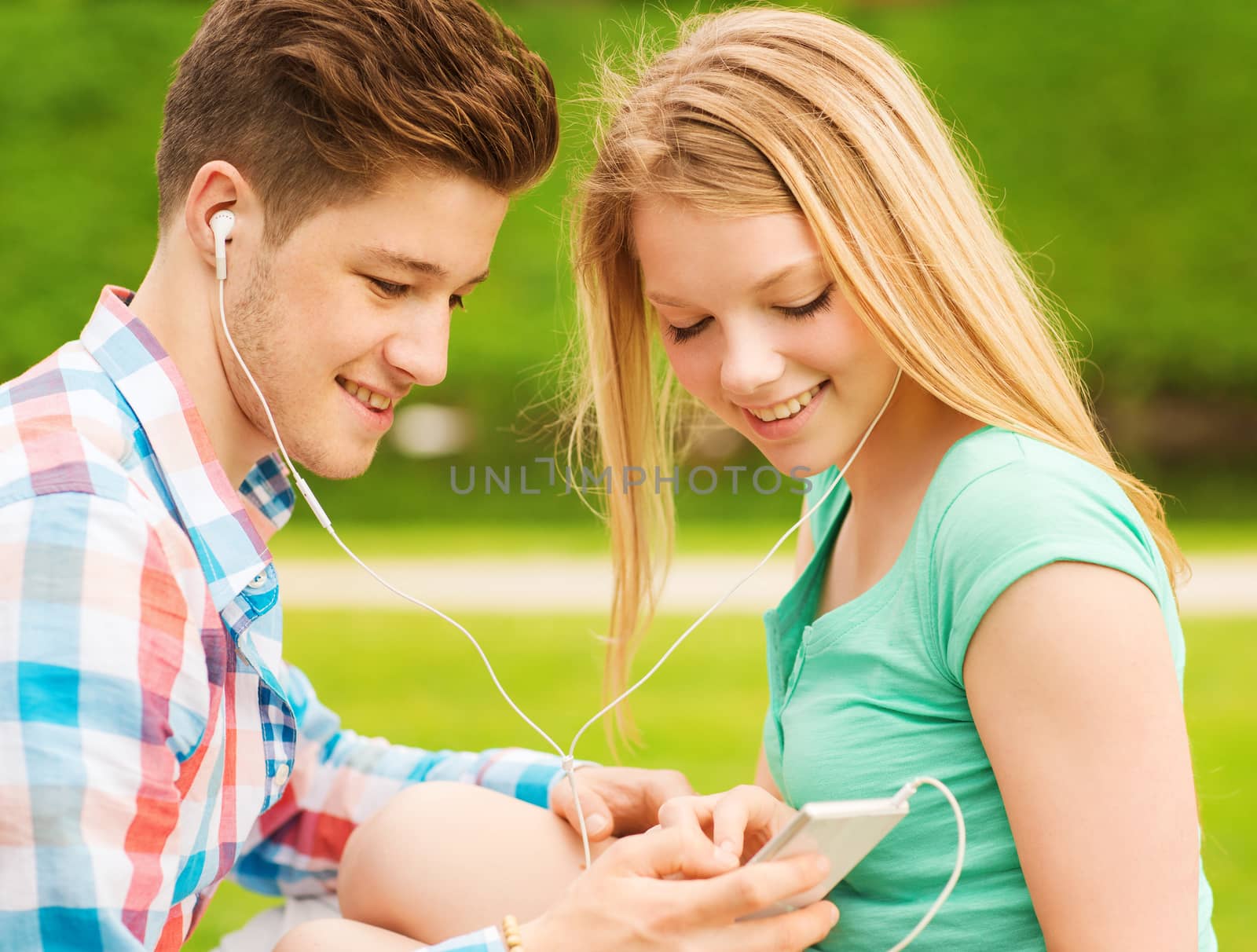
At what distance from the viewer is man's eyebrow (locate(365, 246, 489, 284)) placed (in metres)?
2.01

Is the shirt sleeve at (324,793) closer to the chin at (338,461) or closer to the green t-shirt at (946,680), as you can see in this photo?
the chin at (338,461)

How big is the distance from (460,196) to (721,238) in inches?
17.1

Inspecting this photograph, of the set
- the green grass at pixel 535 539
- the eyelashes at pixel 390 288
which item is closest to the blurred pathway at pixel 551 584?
the green grass at pixel 535 539

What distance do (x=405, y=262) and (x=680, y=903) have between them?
102cm

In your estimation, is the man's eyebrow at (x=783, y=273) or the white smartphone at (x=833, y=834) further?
the man's eyebrow at (x=783, y=273)

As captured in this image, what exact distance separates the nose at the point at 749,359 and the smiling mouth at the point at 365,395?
1.86ft

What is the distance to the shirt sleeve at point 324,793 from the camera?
246 centimetres

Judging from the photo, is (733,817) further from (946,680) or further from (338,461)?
(338,461)

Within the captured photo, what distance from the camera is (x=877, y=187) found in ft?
6.45

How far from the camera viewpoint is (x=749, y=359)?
6.36 feet

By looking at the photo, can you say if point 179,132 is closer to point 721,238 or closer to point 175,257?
point 175,257

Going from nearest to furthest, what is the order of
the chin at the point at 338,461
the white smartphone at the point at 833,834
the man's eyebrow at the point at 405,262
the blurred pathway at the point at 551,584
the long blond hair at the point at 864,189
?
1. the white smartphone at the point at 833,834
2. the long blond hair at the point at 864,189
3. the man's eyebrow at the point at 405,262
4. the chin at the point at 338,461
5. the blurred pathway at the point at 551,584

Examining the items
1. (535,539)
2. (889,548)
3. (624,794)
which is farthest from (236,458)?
(535,539)

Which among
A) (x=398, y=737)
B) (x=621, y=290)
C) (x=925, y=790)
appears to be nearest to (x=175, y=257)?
(x=621, y=290)
